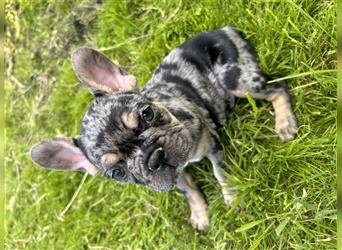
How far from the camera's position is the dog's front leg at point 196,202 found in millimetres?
5484

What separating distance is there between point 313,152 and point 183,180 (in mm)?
1429

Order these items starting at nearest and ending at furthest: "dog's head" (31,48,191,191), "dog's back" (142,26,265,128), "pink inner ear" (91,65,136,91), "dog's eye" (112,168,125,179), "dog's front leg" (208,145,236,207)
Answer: "dog's head" (31,48,191,191) < "dog's eye" (112,168,125,179) < "pink inner ear" (91,65,136,91) < "dog's back" (142,26,265,128) < "dog's front leg" (208,145,236,207)

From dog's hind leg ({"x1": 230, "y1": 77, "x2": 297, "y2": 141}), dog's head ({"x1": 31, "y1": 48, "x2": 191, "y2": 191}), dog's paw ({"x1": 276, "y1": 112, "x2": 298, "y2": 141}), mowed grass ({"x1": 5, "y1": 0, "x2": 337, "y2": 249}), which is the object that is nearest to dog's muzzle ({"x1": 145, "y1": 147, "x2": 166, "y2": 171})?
dog's head ({"x1": 31, "y1": 48, "x2": 191, "y2": 191})

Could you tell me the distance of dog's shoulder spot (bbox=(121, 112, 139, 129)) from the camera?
4473 mm

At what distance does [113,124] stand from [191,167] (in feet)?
4.99

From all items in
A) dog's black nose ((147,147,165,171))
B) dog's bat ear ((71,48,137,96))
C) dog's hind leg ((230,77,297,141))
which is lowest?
dog's hind leg ((230,77,297,141))

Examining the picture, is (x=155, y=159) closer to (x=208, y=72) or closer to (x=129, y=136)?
(x=129, y=136)

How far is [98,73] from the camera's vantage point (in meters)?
4.88

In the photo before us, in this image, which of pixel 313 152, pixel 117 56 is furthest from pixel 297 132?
pixel 117 56

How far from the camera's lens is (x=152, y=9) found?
20.5 feet

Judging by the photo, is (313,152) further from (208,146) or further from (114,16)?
(114,16)

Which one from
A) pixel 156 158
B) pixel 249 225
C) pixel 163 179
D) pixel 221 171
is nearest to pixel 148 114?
pixel 156 158

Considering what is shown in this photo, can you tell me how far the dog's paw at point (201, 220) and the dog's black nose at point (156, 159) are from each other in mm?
1359

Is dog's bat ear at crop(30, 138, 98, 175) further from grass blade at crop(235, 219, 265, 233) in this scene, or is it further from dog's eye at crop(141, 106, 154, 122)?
grass blade at crop(235, 219, 265, 233)
